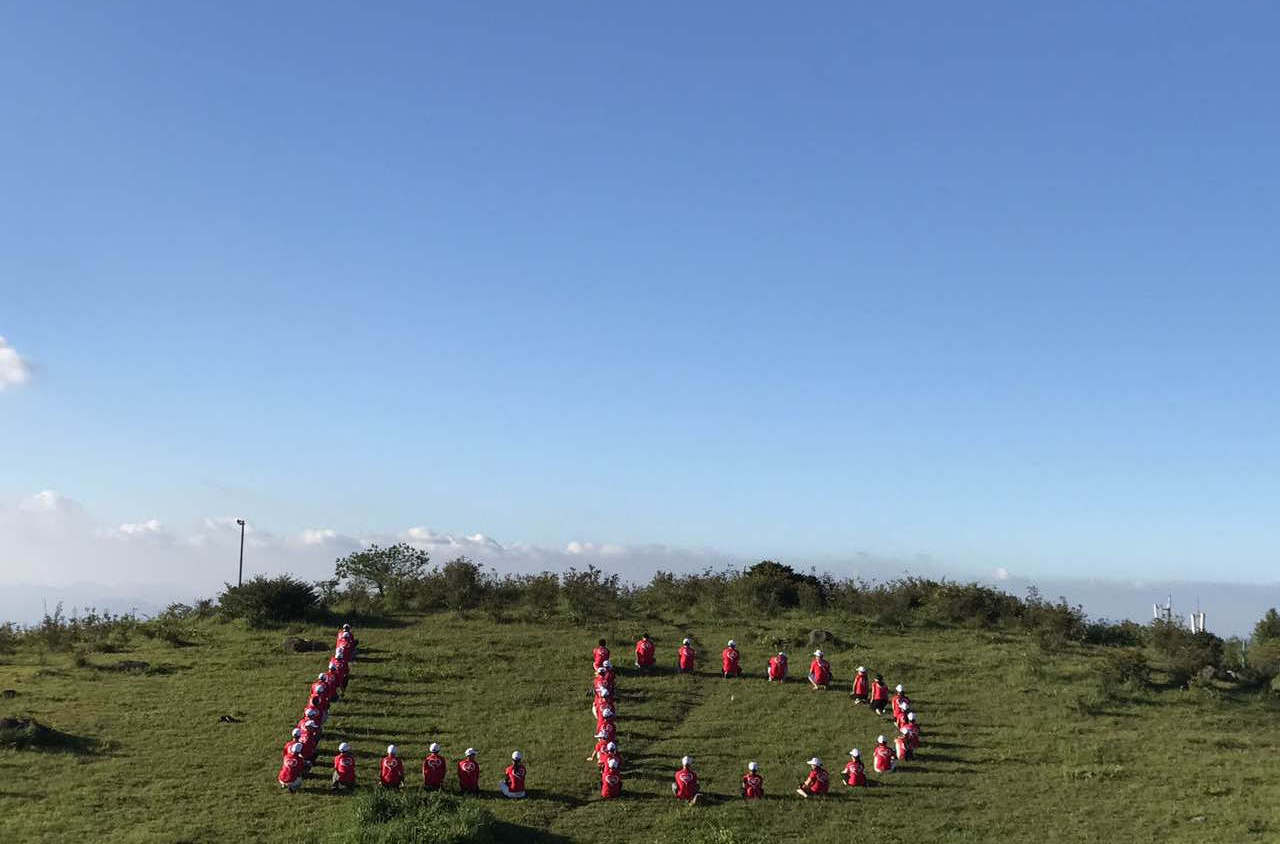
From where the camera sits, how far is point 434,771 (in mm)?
24516

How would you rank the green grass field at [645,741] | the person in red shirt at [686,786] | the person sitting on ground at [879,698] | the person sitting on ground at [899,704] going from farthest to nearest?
the person sitting on ground at [879,698]
the person sitting on ground at [899,704]
the person in red shirt at [686,786]
the green grass field at [645,741]

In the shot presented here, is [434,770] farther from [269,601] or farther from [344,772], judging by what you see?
[269,601]

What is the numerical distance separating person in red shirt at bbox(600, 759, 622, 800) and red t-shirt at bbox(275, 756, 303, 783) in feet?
24.9

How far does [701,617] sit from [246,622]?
20541 mm

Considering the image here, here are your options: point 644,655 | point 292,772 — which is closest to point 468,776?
point 292,772

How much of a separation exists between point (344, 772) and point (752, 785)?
10198mm

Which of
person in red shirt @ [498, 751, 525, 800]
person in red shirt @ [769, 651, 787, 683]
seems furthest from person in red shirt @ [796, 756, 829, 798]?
person in red shirt @ [769, 651, 787, 683]

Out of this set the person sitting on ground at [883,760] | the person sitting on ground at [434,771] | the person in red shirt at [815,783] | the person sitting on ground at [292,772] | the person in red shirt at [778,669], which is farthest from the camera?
the person in red shirt at [778,669]

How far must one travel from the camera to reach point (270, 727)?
28.9m

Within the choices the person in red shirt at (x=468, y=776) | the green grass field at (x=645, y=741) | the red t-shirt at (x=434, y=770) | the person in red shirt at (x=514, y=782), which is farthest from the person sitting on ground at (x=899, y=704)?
the red t-shirt at (x=434, y=770)

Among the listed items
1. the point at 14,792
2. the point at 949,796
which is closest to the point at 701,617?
the point at 949,796

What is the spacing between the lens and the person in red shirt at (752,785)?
24359 millimetres

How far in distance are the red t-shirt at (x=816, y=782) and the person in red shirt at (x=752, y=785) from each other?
118cm

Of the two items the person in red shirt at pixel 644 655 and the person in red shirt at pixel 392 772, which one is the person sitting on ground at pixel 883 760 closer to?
the person in red shirt at pixel 644 655
